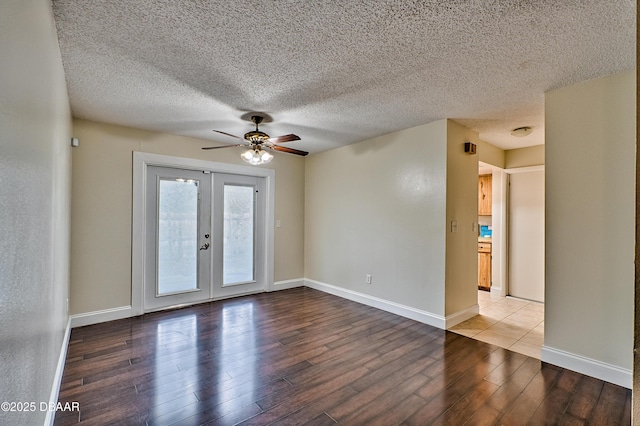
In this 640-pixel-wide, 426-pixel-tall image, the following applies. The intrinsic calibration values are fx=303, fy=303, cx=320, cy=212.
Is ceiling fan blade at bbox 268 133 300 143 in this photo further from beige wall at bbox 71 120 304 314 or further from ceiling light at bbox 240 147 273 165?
beige wall at bbox 71 120 304 314

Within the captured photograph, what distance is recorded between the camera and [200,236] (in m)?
4.54

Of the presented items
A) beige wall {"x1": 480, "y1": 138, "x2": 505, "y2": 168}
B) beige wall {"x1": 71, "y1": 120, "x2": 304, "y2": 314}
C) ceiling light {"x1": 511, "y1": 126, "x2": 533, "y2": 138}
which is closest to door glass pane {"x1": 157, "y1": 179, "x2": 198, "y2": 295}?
beige wall {"x1": 71, "y1": 120, "x2": 304, "y2": 314}

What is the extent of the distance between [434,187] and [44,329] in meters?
3.70

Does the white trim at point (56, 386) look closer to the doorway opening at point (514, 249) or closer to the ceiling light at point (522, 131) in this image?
the doorway opening at point (514, 249)

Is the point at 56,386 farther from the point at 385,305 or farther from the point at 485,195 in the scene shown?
the point at 485,195

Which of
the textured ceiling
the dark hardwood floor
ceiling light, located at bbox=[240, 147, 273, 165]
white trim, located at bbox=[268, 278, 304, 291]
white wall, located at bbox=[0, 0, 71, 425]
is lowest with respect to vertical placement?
the dark hardwood floor

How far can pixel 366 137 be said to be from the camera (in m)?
4.47

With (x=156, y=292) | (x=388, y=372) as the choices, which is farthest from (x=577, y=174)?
(x=156, y=292)

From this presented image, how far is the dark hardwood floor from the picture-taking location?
2.02 metres

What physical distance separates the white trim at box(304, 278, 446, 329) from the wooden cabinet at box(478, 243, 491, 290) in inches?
93.5

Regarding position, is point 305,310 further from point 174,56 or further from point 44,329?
point 174,56

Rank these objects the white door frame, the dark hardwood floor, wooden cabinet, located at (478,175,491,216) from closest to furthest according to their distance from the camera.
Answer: the dark hardwood floor < the white door frame < wooden cabinet, located at (478,175,491,216)

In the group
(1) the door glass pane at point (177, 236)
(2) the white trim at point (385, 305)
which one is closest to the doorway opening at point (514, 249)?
(2) the white trim at point (385, 305)

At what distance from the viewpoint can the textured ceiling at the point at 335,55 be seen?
175cm
